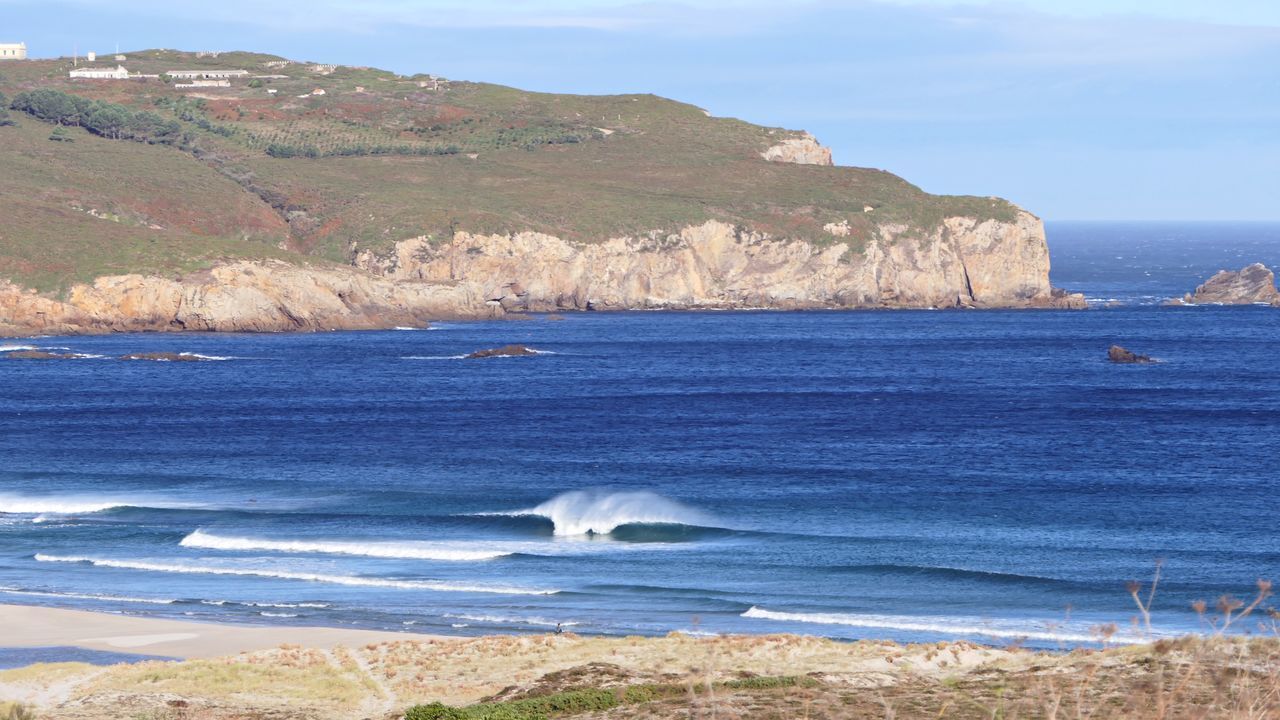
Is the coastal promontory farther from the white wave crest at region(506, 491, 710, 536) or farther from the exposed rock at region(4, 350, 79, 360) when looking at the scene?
the white wave crest at region(506, 491, 710, 536)

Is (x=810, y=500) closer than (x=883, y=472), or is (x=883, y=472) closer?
(x=810, y=500)

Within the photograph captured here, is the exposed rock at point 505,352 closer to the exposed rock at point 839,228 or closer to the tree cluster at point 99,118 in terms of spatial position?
the exposed rock at point 839,228

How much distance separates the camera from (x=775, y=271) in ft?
550

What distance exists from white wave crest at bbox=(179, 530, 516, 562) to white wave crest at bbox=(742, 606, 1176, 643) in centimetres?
1161

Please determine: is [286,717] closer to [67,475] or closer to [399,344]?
[67,475]

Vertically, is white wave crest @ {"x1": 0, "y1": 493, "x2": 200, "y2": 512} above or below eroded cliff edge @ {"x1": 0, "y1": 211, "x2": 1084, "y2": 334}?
below

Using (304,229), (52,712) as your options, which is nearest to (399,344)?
(304,229)

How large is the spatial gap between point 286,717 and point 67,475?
136 ft

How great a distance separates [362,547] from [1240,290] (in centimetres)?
14407

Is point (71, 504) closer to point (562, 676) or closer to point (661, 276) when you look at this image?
point (562, 676)

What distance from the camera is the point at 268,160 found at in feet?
611

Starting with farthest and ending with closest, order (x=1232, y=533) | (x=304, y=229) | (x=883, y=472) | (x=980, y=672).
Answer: (x=304, y=229), (x=883, y=472), (x=1232, y=533), (x=980, y=672)

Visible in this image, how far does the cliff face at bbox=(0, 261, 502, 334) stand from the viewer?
4975 inches

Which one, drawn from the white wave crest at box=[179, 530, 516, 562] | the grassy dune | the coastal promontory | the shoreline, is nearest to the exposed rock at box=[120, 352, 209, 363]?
the coastal promontory
